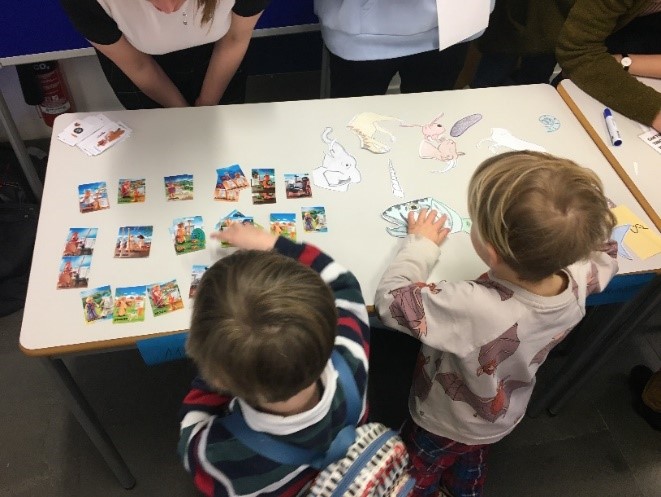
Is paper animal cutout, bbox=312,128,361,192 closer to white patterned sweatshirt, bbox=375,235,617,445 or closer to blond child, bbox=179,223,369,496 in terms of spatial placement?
white patterned sweatshirt, bbox=375,235,617,445

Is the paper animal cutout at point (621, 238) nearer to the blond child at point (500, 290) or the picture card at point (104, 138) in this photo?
the blond child at point (500, 290)

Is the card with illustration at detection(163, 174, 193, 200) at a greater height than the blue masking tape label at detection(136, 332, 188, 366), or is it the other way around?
the card with illustration at detection(163, 174, 193, 200)

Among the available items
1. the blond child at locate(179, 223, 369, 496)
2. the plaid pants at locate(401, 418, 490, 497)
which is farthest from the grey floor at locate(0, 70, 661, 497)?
the blond child at locate(179, 223, 369, 496)

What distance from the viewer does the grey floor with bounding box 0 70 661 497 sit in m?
1.58

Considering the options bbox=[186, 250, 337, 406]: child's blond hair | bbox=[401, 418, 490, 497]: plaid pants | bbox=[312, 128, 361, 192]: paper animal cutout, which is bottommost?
bbox=[401, 418, 490, 497]: plaid pants

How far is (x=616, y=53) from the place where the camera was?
5.31 ft

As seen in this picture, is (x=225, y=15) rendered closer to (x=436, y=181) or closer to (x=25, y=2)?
(x=436, y=181)

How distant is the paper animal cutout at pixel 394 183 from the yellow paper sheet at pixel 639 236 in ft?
1.63

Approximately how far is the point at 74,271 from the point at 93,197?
202mm

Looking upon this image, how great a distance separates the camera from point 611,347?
4.77 feet

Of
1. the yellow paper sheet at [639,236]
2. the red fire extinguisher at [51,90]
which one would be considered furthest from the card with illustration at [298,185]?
the red fire extinguisher at [51,90]

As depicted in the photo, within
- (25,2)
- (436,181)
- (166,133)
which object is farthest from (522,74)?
(25,2)

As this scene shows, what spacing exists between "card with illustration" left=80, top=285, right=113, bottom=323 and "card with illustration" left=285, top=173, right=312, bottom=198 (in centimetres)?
44

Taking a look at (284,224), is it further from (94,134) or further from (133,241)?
(94,134)
